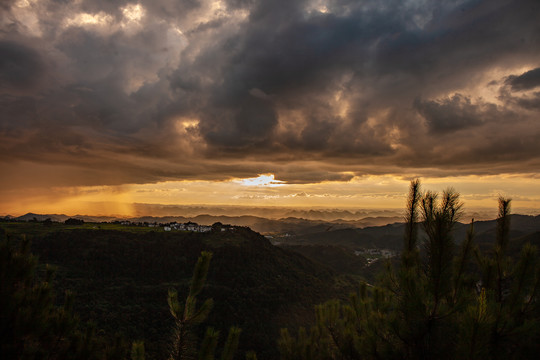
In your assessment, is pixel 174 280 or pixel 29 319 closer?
pixel 29 319

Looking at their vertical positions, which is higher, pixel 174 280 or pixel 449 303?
pixel 449 303

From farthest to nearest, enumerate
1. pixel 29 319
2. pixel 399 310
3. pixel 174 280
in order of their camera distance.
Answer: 1. pixel 174 280
2. pixel 29 319
3. pixel 399 310

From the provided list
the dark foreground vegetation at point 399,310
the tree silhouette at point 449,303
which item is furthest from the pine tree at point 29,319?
the tree silhouette at point 449,303

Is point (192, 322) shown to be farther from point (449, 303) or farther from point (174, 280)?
point (174, 280)

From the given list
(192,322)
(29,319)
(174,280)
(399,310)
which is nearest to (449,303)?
(399,310)

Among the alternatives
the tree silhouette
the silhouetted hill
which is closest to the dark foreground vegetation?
the tree silhouette

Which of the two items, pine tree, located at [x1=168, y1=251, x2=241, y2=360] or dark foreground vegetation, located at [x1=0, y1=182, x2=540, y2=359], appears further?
pine tree, located at [x1=168, y1=251, x2=241, y2=360]

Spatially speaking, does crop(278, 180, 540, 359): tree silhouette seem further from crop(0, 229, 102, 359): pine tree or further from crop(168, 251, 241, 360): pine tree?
crop(0, 229, 102, 359): pine tree

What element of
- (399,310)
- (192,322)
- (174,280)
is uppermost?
(399,310)

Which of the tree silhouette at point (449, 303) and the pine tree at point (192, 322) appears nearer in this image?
the tree silhouette at point (449, 303)

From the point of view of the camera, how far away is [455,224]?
4.64 meters

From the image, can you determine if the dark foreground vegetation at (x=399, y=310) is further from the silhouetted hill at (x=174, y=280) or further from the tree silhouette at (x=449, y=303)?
the silhouetted hill at (x=174, y=280)

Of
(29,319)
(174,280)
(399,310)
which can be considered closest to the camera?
(399,310)

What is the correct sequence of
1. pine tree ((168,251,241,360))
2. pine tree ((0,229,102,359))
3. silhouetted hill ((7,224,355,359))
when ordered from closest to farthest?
pine tree ((168,251,241,360)) < pine tree ((0,229,102,359)) < silhouetted hill ((7,224,355,359))
